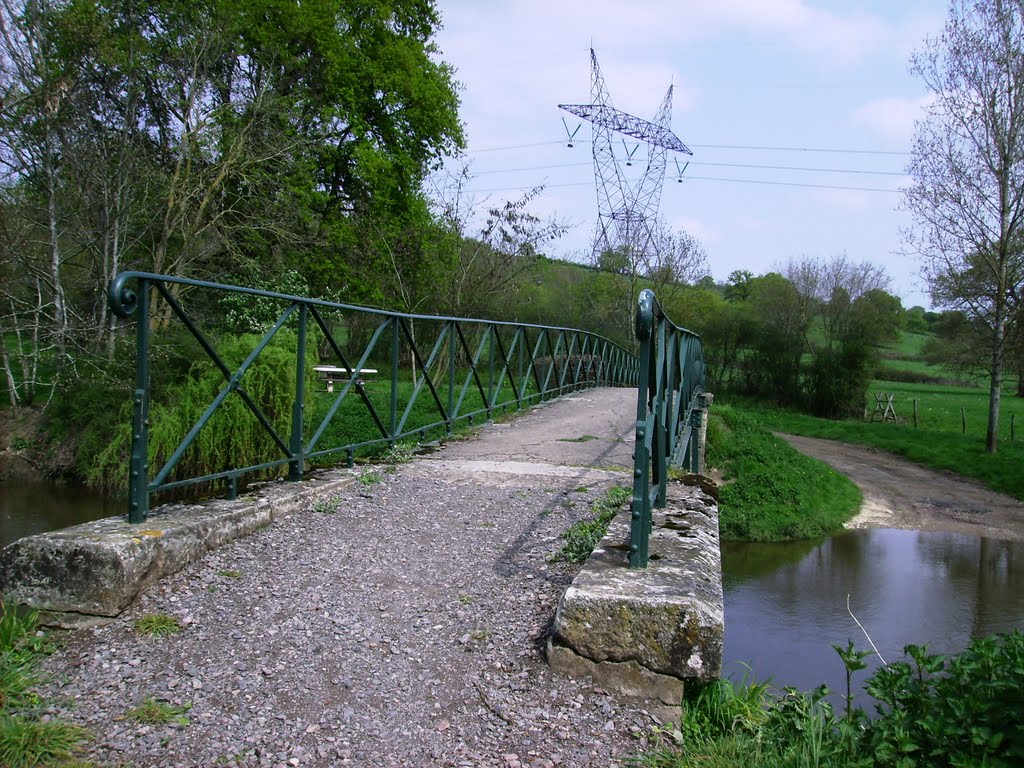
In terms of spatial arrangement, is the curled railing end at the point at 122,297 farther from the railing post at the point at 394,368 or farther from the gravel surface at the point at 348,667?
the railing post at the point at 394,368

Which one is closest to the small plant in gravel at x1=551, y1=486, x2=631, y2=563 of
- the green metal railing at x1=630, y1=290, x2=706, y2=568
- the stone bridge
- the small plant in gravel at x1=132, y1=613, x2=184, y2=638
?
the stone bridge

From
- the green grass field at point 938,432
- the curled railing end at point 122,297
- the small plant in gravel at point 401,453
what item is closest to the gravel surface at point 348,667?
the curled railing end at point 122,297

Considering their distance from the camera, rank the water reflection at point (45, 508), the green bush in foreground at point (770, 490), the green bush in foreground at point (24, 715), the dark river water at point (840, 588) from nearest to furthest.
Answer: the green bush in foreground at point (24, 715) → the dark river water at point (840, 588) → the water reflection at point (45, 508) → the green bush in foreground at point (770, 490)

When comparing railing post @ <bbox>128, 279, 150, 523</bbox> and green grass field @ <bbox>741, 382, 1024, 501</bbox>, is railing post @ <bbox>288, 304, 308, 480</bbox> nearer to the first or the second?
railing post @ <bbox>128, 279, 150, 523</bbox>

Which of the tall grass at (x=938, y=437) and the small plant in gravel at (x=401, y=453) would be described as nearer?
the small plant in gravel at (x=401, y=453)

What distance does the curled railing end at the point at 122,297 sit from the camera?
2746 millimetres

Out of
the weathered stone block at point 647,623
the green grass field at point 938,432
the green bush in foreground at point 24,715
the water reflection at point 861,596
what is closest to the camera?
the green bush in foreground at point 24,715

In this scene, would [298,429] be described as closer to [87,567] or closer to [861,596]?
[87,567]

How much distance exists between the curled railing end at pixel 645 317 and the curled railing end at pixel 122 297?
182cm

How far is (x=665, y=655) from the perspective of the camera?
236 cm

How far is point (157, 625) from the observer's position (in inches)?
102

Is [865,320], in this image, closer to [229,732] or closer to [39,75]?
[39,75]

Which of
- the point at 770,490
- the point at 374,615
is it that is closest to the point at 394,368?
the point at 374,615

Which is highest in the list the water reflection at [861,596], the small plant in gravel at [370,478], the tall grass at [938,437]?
the small plant in gravel at [370,478]
